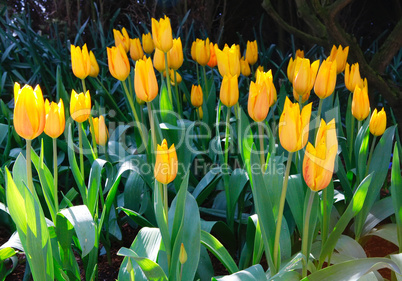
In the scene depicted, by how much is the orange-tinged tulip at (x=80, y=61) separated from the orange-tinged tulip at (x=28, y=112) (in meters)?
0.50

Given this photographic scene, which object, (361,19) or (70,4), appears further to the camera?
(361,19)

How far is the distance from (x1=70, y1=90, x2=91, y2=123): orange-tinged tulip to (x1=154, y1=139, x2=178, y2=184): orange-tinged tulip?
1.40 feet

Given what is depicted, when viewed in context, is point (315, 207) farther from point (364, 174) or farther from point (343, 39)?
point (343, 39)

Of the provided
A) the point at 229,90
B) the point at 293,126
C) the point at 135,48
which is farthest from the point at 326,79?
the point at 135,48

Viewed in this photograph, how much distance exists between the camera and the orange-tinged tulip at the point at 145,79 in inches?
46.0

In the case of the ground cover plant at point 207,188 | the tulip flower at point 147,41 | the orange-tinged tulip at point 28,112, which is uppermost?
the tulip flower at point 147,41

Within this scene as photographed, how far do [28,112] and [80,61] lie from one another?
54cm

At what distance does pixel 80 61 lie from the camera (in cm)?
142

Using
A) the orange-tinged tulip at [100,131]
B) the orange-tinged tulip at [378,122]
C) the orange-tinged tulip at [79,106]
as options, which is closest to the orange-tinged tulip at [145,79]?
the orange-tinged tulip at [79,106]

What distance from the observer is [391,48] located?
6.90 ft

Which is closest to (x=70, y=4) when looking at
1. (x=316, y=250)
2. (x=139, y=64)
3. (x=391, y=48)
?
(x=391, y=48)

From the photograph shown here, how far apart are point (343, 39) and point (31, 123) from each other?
1589mm

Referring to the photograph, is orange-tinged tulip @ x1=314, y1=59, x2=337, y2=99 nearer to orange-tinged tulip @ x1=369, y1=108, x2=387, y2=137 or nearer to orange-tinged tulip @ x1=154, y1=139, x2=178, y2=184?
orange-tinged tulip @ x1=369, y1=108, x2=387, y2=137

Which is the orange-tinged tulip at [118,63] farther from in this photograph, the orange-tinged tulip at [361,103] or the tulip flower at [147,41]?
the orange-tinged tulip at [361,103]
